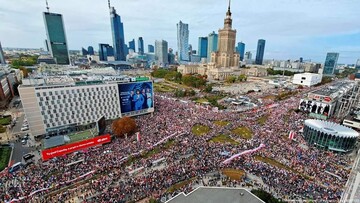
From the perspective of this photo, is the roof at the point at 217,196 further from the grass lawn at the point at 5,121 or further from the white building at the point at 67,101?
the grass lawn at the point at 5,121

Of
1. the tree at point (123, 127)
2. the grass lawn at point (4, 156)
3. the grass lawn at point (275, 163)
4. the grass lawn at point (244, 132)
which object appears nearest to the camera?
the grass lawn at point (275, 163)

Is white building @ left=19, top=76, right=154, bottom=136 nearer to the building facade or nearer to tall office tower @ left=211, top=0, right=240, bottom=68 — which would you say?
the building facade

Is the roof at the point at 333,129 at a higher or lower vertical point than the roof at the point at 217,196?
higher

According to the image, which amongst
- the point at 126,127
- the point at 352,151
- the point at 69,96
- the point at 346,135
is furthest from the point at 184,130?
the point at 352,151

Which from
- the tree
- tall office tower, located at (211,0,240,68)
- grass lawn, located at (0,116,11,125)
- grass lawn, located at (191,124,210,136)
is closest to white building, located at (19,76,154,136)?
the tree

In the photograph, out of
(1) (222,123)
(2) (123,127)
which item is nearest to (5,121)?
(2) (123,127)

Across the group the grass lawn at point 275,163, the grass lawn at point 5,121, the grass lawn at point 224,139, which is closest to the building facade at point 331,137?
the grass lawn at point 275,163

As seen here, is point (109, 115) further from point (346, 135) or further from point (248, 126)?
point (346, 135)
